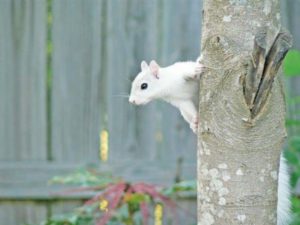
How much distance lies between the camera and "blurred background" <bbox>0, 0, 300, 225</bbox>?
410 cm

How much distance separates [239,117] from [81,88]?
95.9 inches

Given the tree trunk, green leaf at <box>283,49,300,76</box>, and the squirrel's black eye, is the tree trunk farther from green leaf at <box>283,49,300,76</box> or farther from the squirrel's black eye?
green leaf at <box>283,49,300,76</box>

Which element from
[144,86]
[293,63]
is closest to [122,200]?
[144,86]

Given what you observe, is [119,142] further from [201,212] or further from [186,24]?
[201,212]

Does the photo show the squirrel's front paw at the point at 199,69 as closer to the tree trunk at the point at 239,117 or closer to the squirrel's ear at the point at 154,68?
the tree trunk at the point at 239,117

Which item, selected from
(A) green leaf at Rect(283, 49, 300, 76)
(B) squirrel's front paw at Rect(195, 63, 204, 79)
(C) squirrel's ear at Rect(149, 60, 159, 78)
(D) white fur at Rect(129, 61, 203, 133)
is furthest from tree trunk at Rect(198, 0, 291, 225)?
(A) green leaf at Rect(283, 49, 300, 76)

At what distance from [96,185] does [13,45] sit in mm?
1408

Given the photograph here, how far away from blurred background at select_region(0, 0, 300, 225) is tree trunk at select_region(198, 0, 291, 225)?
230 cm

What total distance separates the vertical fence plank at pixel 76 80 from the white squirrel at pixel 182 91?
1.66 meters

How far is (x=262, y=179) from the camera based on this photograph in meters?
1.77

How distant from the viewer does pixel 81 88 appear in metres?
4.12

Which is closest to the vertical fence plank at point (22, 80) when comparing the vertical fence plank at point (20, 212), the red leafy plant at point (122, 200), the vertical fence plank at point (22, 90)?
the vertical fence plank at point (22, 90)

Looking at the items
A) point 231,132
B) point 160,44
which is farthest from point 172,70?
point 160,44

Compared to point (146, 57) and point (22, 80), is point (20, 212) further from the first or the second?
point (146, 57)
